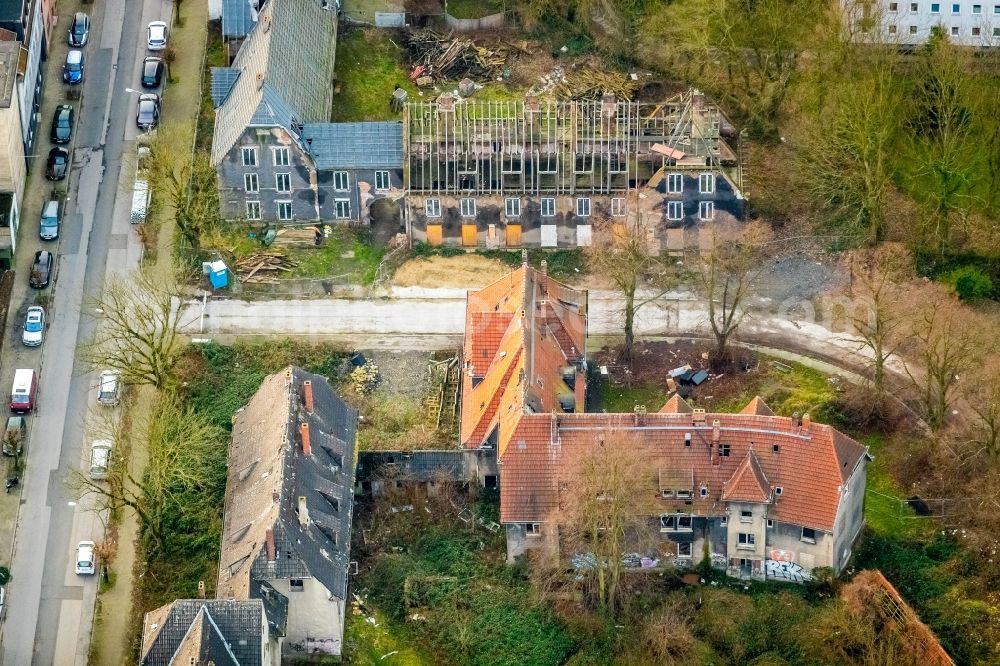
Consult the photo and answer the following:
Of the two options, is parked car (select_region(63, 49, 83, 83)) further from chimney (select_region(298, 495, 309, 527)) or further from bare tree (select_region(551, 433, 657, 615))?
bare tree (select_region(551, 433, 657, 615))

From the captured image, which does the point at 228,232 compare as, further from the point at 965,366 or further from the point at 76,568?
the point at 965,366

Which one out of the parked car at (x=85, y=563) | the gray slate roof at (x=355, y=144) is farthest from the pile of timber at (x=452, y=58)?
the parked car at (x=85, y=563)

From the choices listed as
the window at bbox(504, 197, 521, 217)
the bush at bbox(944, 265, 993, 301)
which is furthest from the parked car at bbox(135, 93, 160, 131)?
the bush at bbox(944, 265, 993, 301)

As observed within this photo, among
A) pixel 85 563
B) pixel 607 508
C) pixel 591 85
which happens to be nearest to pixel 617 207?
pixel 591 85

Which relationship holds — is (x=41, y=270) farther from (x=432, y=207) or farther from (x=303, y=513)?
(x=303, y=513)

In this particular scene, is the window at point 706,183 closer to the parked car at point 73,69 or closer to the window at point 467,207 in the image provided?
the window at point 467,207

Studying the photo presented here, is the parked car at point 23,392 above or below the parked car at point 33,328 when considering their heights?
below

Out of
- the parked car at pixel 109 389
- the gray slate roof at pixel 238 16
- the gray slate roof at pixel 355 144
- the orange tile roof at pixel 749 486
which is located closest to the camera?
the orange tile roof at pixel 749 486
